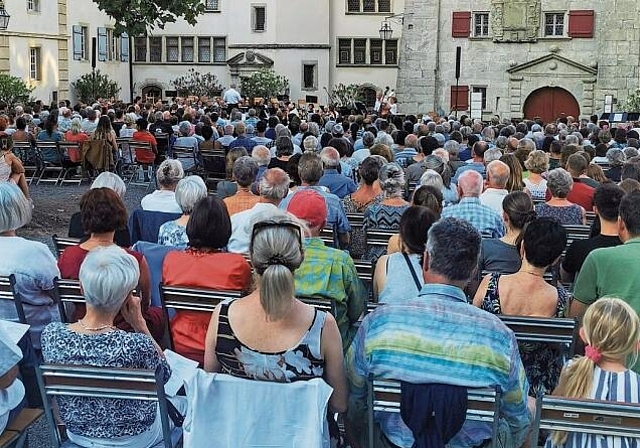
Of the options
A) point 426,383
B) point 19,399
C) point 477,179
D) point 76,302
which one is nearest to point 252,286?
point 76,302

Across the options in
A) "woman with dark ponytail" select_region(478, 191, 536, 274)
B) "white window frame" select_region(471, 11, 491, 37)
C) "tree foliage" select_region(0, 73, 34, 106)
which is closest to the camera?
"woman with dark ponytail" select_region(478, 191, 536, 274)

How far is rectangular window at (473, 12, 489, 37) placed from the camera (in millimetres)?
37250

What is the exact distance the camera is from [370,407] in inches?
161

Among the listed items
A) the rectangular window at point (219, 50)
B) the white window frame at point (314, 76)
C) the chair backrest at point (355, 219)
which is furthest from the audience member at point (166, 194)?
the rectangular window at point (219, 50)

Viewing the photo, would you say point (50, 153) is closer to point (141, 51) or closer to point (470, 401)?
point (470, 401)

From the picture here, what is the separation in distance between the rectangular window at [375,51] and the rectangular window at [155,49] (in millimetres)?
9892

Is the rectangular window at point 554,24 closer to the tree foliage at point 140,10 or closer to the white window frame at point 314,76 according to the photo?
the white window frame at point 314,76

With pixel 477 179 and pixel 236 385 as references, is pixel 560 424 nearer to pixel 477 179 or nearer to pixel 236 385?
pixel 236 385

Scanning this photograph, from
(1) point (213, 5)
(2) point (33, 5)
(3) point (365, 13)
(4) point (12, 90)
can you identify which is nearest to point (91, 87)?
(2) point (33, 5)

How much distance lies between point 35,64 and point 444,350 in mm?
33877

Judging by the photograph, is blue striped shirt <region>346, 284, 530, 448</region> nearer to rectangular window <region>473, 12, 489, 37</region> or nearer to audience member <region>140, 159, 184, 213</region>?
audience member <region>140, 159, 184, 213</region>

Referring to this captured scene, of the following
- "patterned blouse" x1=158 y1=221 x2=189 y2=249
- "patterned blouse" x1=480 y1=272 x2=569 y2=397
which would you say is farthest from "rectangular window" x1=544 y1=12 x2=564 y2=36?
"patterned blouse" x1=480 y1=272 x2=569 y2=397

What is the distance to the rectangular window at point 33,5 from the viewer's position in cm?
3431

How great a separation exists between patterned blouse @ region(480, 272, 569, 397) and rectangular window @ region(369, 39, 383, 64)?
39294mm
